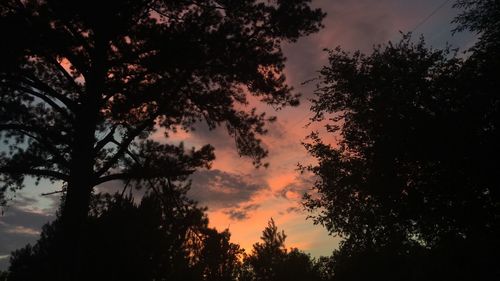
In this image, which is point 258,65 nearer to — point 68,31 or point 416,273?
point 68,31

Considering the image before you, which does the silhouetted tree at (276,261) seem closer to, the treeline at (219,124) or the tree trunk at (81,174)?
the treeline at (219,124)

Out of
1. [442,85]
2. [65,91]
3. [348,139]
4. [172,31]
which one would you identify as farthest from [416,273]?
[65,91]

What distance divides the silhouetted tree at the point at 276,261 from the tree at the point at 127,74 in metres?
18.3

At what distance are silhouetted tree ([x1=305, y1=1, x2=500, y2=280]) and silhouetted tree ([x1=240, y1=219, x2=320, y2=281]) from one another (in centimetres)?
684

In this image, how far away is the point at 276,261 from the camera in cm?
3045

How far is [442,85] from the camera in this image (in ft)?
61.4

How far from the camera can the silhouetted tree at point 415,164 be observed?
16828 mm

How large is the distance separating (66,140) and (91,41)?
303cm

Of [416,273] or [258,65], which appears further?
[416,273]

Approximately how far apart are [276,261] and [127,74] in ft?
72.8

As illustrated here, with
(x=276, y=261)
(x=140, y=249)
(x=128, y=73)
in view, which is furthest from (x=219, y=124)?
(x=276, y=261)

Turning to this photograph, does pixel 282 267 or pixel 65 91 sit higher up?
pixel 65 91

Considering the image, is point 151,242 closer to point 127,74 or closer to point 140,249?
point 140,249

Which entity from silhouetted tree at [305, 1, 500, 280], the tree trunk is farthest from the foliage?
silhouetted tree at [305, 1, 500, 280]
